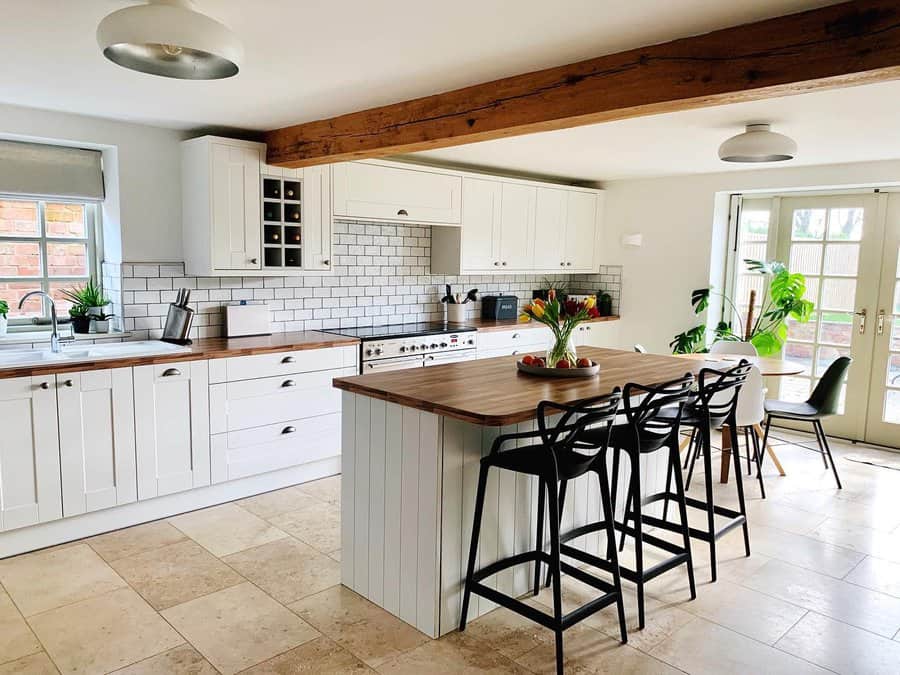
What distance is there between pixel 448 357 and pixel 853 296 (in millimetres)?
3419

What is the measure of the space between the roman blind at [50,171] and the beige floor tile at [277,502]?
2131 mm

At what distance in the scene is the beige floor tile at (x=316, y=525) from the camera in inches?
140

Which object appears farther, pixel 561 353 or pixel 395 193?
pixel 395 193

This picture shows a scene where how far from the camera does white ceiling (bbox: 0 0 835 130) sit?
2.19 meters

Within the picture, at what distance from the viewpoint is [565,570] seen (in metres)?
2.72

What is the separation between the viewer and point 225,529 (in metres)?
3.73

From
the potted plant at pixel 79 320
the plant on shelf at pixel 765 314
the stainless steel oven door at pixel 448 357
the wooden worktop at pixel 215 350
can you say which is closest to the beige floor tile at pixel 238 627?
the wooden worktop at pixel 215 350

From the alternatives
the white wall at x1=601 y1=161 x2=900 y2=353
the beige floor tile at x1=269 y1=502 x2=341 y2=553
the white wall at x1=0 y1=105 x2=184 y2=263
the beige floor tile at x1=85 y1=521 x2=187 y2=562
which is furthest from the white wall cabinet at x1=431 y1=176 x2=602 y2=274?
the beige floor tile at x1=85 y1=521 x2=187 y2=562

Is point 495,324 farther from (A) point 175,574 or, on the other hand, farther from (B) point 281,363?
(A) point 175,574

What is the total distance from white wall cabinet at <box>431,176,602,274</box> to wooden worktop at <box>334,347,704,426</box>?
6.77 feet

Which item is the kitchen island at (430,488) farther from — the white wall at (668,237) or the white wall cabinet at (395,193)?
the white wall at (668,237)

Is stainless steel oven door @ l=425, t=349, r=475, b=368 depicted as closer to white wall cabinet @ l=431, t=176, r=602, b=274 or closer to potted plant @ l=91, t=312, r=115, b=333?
white wall cabinet @ l=431, t=176, r=602, b=274

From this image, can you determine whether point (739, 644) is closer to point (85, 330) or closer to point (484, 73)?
point (484, 73)

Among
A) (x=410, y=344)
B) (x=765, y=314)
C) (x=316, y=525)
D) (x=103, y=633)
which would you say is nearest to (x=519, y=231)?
(x=410, y=344)
